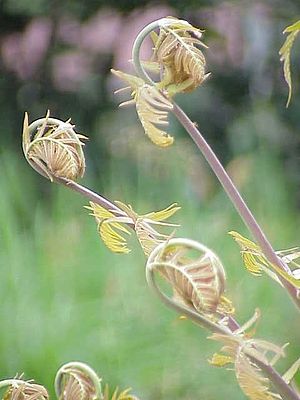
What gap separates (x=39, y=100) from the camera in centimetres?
197

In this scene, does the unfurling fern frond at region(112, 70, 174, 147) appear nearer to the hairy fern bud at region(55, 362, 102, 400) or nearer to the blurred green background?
the hairy fern bud at region(55, 362, 102, 400)

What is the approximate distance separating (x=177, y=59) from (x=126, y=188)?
3.27 ft

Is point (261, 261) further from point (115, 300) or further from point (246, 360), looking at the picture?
point (115, 300)

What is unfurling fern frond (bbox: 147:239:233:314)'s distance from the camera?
346mm

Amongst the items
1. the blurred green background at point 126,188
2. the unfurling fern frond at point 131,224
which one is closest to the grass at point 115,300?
the blurred green background at point 126,188

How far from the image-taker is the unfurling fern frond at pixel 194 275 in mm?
346

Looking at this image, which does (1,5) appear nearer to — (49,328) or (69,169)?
(49,328)

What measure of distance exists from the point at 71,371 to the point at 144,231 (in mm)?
65

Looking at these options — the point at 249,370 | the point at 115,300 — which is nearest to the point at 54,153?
the point at 249,370

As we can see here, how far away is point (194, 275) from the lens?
348 millimetres

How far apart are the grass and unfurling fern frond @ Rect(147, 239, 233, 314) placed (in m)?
0.59

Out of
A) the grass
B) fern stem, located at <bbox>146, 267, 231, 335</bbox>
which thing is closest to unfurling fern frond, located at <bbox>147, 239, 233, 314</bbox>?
fern stem, located at <bbox>146, 267, 231, 335</bbox>

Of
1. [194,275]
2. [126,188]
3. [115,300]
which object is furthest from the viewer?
[126,188]

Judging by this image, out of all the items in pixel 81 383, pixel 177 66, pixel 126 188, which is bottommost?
pixel 126 188
